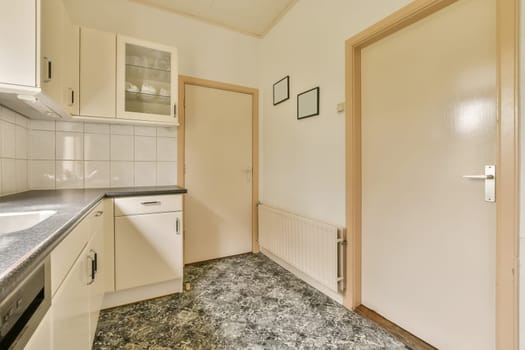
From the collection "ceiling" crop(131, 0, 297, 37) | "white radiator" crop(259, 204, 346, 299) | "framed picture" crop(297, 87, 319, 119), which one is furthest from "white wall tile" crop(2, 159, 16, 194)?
"framed picture" crop(297, 87, 319, 119)

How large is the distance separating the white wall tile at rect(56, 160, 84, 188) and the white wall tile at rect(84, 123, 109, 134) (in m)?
0.28

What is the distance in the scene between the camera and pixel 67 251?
866 mm

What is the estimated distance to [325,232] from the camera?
188cm

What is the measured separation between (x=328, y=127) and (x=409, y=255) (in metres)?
1.04

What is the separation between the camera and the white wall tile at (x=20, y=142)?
1747mm

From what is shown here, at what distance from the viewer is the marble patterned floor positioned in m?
1.45

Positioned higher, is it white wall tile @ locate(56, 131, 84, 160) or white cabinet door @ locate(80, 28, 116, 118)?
white cabinet door @ locate(80, 28, 116, 118)

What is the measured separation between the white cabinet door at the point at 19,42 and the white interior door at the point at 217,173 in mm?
1385

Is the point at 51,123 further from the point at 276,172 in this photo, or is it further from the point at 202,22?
the point at 276,172

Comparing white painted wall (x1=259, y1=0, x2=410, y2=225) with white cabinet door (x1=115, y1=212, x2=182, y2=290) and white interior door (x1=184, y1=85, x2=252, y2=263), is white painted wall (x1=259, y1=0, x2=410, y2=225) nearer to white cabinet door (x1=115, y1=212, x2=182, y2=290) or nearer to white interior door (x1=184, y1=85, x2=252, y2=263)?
white interior door (x1=184, y1=85, x2=252, y2=263)

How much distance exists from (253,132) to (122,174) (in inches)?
55.4

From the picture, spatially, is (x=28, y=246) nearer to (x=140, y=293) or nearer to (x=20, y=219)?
(x=20, y=219)

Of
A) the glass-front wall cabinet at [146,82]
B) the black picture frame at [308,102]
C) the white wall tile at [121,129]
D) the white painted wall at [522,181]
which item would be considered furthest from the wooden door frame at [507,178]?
the white wall tile at [121,129]

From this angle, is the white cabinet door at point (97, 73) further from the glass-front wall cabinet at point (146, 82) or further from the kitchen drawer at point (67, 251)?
the kitchen drawer at point (67, 251)
